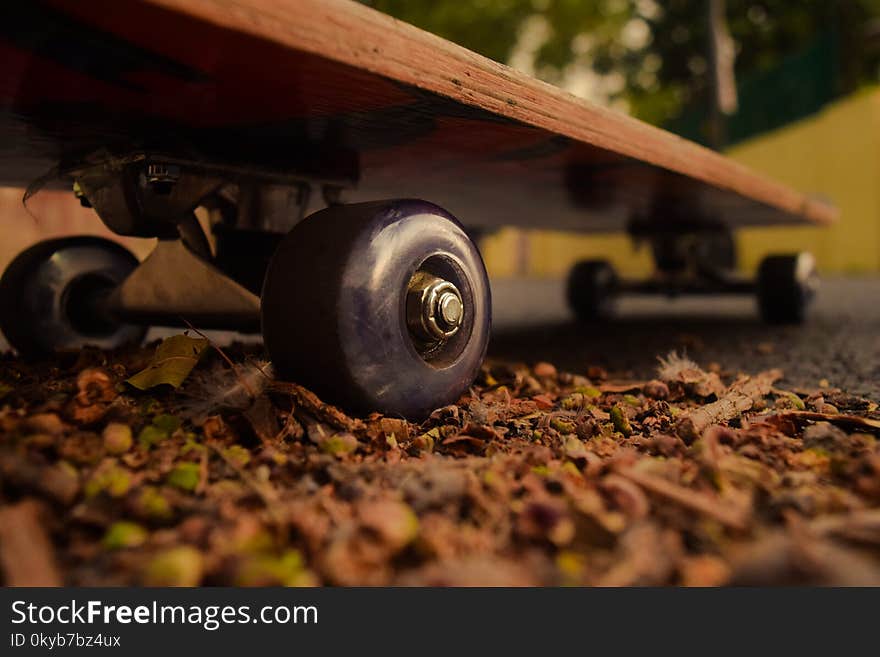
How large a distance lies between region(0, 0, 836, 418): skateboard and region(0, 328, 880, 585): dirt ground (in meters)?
0.14

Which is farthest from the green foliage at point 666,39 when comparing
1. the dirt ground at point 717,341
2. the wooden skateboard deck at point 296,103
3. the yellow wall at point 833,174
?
the wooden skateboard deck at point 296,103

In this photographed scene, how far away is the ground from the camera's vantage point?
0.76 metres

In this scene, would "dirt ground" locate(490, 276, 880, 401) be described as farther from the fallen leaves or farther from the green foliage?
the green foliage

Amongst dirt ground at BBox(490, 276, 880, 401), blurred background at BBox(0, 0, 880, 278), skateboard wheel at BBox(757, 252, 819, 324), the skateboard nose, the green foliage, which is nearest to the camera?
the skateboard nose

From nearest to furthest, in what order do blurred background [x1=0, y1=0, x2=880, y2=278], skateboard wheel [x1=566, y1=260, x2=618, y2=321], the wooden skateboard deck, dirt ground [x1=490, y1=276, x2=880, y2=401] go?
the wooden skateboard deck < dirt ground [x1=490, y1=276, x2=880, y2=401] < skateboard wheel [x1=566, y1=260, x2=618, y2=321] < blurred background [x1=0, y1=0, x2=880, y2=278]

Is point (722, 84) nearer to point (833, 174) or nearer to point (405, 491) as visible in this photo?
point (833, 174)

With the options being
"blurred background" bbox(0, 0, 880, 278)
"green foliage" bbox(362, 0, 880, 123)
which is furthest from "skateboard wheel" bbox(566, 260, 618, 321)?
"green foliage" bbox(362, 0, 880, 123)

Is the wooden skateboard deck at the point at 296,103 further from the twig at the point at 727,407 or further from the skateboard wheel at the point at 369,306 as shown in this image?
the twig at the point at 727,407

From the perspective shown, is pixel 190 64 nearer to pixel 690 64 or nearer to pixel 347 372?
pixel 347 372

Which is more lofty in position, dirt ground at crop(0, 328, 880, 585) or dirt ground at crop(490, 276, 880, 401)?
dirt ground at crop(490, 276, 880, 401)

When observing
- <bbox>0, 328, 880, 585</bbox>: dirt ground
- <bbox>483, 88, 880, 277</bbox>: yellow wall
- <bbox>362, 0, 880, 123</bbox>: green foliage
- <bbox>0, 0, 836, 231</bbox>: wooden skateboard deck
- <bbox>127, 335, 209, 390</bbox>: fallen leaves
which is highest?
<bbox>362, 0, 880, 123</bbox>: green foliage

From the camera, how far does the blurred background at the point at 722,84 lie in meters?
10.6

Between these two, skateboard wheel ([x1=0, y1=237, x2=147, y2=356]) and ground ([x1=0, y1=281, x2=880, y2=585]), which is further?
skateboard wheel ([x1=0, y1=237, x2=147, y2=356])

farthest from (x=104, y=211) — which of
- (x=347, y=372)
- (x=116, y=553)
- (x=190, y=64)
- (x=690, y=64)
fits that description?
(x=690, y=64)
